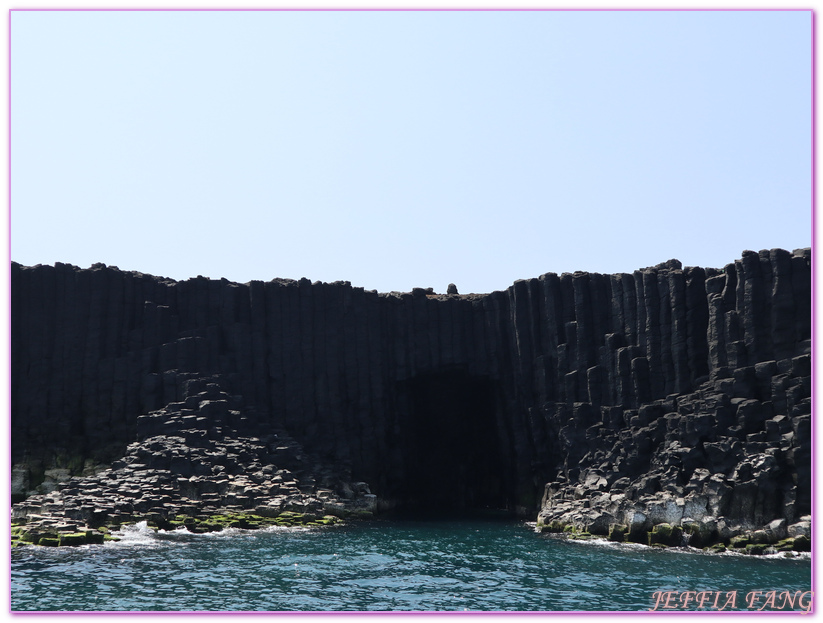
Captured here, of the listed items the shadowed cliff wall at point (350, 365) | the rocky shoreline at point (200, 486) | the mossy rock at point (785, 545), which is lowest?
the mossy rock at point (785, 545)

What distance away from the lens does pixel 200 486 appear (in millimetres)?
51906

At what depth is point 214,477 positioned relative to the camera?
52.5 meters

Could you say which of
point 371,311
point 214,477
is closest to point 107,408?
point 214,477

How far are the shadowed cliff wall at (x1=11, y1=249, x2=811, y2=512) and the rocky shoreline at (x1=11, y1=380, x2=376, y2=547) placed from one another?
1702 mm

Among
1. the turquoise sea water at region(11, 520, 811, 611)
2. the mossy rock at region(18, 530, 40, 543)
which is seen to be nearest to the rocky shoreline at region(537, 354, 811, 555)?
the turquoise sea water at region(11, 520, 811, 611)

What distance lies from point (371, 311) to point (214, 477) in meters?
15.2

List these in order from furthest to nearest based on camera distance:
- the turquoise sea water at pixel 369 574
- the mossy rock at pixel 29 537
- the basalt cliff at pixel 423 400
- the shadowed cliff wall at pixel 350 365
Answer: the shadowed cliff wall at pixel 350 365
the basalt cliff at pixel 423 400
the mossy rock at pixel 29 537
the turquoise sea water at pixel 369 574

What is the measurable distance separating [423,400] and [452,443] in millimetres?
3393

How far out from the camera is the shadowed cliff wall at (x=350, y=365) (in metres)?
56.1

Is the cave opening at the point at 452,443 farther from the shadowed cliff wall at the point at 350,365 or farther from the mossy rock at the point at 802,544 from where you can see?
the mossy rock at the point at 802,544

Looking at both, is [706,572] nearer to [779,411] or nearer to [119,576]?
[779,411]

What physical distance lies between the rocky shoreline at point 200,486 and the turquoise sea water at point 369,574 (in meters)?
2.42

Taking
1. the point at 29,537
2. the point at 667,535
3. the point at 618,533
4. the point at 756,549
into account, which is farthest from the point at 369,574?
the point at 756,549

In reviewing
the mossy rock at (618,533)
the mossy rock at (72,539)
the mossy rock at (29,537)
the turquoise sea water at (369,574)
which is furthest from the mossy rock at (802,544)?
the mossy rock at (29,537)
